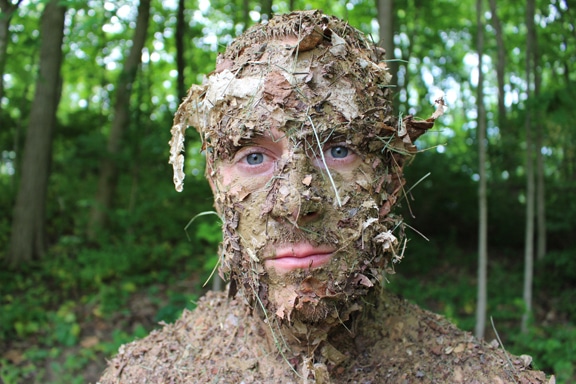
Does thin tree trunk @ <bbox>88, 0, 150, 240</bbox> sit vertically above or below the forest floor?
above

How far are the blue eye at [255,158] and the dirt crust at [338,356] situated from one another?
31.3 inches

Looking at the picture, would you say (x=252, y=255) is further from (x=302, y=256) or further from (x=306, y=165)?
(x=306, y=165)

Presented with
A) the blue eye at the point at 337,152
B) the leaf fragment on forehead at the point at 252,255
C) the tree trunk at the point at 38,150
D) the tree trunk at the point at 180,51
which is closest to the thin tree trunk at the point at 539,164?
the blue eye at the point at 337,152

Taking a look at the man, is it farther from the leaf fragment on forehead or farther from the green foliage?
the green foliage

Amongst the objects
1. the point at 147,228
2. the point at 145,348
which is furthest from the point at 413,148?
the point at 147,228

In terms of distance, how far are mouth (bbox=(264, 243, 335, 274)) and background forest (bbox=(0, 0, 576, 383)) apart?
2.99 meters

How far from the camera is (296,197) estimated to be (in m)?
1.93

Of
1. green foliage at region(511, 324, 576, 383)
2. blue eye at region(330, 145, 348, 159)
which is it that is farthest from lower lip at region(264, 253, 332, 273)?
green foliage at region(511, 324, 576, 383)

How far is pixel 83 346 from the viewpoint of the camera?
5781mm

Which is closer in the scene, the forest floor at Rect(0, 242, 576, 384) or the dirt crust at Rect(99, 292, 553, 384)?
the dirt crust at Rect(99, 292, 553, 384)

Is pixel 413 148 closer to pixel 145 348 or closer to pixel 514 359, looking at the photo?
pixel 514 359

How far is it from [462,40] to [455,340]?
9.23m

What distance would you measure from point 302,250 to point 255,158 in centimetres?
46

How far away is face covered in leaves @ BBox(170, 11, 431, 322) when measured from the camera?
1975mm
